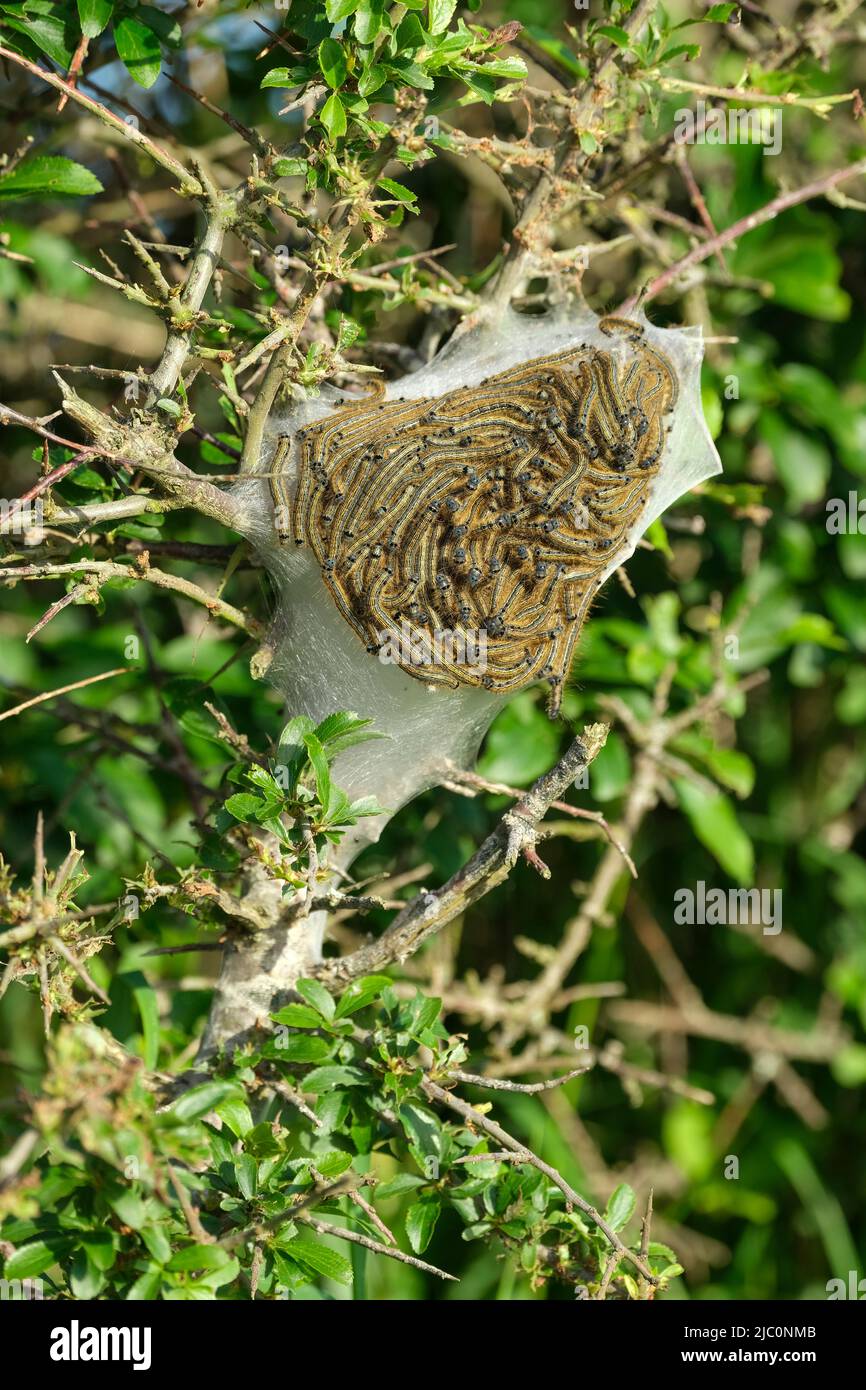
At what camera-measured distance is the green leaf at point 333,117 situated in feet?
6.53

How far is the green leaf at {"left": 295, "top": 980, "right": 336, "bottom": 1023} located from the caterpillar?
587 mm

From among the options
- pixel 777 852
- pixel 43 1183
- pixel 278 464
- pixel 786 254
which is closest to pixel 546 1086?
pixel 43 1183

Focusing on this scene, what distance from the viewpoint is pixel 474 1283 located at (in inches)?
178

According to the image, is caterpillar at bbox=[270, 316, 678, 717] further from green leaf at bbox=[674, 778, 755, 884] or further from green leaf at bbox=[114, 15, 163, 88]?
green leaf at bbox=[674, 778, 755, 884]

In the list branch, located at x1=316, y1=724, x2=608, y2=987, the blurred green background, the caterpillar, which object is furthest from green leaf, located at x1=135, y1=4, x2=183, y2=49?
branch, located at x1=316, y1=724, x2=608, y2=987

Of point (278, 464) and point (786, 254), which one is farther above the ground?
point (786, 254)

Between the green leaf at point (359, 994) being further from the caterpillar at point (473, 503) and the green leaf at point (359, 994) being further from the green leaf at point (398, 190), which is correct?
the green leaf at point (398, 190)

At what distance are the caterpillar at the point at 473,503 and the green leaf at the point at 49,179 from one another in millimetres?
779

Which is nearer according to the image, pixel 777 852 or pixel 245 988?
pixel 245 988

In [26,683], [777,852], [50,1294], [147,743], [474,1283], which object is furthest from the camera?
[777,852]

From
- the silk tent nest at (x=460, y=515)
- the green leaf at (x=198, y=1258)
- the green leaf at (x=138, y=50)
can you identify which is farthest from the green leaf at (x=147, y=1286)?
the green leaf at (x=138, y=50)

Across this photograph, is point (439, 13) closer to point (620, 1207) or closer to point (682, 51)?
point (682, 51)

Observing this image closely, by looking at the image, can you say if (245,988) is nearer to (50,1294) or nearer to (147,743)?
(50,1294)
